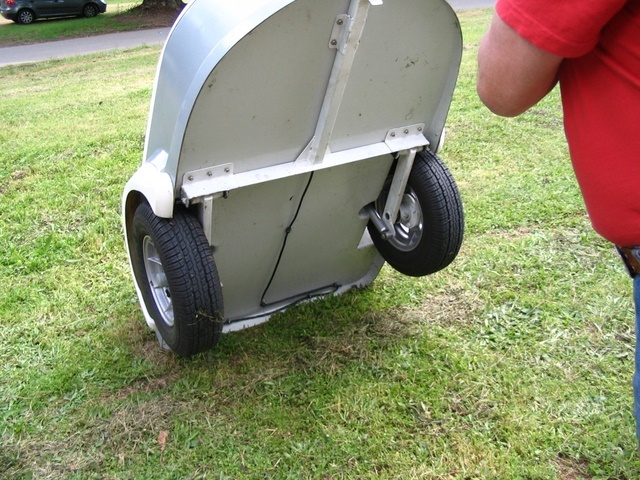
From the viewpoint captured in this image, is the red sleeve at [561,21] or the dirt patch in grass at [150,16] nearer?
the red sleeve at [561,21]

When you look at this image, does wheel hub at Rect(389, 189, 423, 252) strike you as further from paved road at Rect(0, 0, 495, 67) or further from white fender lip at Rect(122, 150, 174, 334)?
paved road at Rect(0, 0, 495, 67)

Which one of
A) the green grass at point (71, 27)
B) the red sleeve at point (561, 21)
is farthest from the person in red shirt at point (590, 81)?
the green grass at point (71, 27)

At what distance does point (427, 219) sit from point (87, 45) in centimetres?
1523

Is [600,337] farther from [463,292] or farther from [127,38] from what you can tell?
[127,38]

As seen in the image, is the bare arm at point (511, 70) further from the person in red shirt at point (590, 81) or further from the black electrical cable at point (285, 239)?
the black electrical cable at point (285, 239)

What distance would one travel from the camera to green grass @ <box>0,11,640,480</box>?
2617 mm

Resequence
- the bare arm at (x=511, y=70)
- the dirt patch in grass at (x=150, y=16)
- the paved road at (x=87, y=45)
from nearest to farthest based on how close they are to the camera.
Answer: the bare arm at (x=511, y=70)
the paved road at (x=87, y=45)
the dirt patch in grass at (x=150, y=16)

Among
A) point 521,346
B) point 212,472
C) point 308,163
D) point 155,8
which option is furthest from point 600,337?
point 155,8

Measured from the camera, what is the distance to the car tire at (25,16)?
21438 mm

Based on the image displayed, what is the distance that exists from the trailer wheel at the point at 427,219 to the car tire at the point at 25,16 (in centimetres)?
2200

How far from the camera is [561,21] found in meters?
1.17

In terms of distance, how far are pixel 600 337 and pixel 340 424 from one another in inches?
54.1

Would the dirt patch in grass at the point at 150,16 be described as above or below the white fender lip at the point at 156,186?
below

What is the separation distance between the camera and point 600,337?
10.5 ft
